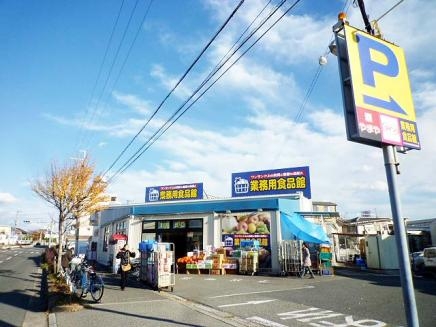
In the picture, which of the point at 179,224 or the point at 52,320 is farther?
the point at 179,224

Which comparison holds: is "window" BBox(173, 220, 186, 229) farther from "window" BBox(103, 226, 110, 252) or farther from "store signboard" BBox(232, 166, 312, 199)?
"window" BBox(103, 226, 110, 252)

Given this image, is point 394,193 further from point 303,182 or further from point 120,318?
point 303,182

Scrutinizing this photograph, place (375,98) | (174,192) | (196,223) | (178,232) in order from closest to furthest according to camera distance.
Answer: (375,98)
(196,223)
(178,232)
(174,192)

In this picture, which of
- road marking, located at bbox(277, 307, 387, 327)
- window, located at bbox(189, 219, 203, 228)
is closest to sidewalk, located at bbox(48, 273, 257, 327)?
road marking, located at bbox(277, 307, 387, 327)

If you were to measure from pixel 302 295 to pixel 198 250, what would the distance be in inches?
441

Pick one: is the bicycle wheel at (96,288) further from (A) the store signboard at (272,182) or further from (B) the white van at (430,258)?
(B) the white van at (430,258)

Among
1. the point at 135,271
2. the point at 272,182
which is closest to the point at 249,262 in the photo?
the point at 135,271

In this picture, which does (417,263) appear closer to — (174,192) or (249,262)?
(249,262)

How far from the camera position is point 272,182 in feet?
88.1

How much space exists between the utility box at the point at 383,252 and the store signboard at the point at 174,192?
45.3 feet

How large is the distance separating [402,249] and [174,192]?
26021 mm

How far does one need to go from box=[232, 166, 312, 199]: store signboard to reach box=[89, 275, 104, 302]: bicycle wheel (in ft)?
55.8

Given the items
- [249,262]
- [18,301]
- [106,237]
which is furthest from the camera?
[106,237]

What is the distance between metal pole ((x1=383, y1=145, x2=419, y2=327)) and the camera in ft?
17.9
